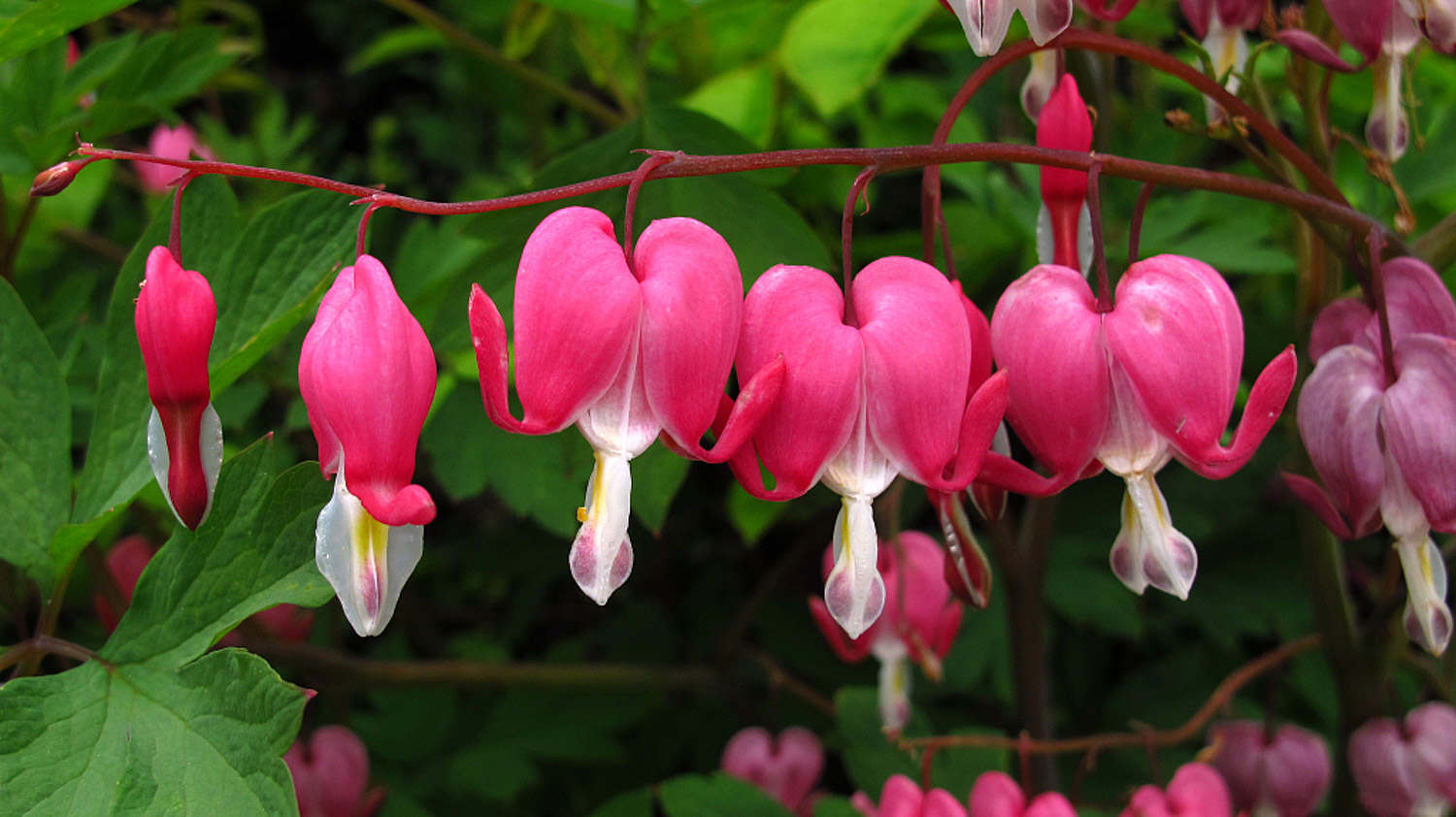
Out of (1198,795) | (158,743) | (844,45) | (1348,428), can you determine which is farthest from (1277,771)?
(158,743)

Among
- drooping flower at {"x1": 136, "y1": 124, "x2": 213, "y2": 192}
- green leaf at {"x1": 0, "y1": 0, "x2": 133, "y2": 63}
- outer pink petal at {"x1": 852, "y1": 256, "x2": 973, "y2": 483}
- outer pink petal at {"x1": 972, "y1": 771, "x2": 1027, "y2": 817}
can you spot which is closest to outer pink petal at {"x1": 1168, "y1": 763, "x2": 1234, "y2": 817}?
outer pink petal at {"x1": 972, "y1": 771, "x2": 1027, "y2": 817}

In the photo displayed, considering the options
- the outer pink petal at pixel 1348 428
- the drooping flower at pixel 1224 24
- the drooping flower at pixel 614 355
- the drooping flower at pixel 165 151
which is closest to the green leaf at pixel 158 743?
the drooping flower at pixel 614 355

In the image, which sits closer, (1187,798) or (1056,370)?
(1056,370)

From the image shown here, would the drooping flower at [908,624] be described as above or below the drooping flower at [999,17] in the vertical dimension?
below

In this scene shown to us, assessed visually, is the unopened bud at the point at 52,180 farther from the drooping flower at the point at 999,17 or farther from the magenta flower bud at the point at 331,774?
the magenta flower bud at the point at 331,774

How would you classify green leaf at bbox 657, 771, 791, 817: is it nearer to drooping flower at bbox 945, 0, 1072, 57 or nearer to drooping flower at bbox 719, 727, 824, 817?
drooping flower at bbox 719, 727, 824, 817

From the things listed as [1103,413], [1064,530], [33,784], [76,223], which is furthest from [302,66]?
[1103,413]

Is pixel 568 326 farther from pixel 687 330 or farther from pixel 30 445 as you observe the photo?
pixel 30 445
